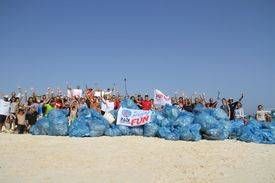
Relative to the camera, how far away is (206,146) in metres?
16.2

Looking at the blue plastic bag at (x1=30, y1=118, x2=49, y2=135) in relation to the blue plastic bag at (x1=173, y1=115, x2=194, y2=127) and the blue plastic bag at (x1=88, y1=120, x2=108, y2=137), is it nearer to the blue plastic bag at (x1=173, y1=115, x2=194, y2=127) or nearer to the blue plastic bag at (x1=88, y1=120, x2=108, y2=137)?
the blue plastic bag at (x1=88, y1=120, x2=108, y2=137)

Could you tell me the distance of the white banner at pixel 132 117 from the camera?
18953mm

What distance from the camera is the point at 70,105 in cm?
1952

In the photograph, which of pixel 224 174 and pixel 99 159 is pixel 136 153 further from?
pixel 224 174

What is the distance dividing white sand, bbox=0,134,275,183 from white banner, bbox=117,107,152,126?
1.55m

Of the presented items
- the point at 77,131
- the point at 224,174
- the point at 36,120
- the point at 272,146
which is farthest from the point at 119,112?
the point at 224,174

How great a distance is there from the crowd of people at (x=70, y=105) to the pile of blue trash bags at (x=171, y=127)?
2.00 feet

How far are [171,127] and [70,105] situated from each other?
14.8ft

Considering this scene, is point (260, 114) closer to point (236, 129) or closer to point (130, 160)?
point (236, 129)

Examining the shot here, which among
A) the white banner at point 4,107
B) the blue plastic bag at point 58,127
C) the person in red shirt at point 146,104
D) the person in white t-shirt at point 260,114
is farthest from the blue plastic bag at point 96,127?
the person in white t-shirt at point 260,114

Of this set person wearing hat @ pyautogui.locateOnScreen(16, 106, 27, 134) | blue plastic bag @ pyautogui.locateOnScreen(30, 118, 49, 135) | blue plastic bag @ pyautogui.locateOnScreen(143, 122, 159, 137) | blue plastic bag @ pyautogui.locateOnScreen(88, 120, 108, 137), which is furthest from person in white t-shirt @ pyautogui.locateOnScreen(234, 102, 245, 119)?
person wearing hat @ pyautogui.locateOnScreen(16, 106, 27, 134)

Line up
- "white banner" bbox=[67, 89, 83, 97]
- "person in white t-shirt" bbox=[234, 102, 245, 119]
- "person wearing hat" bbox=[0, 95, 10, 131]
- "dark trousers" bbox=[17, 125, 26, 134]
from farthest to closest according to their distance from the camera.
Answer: "white banner" bbox=[67, 89, 83, 97] < "person in white t-shirt" bbox=[234, 102, 245, 119] < "person wearing hat" bbox=[0, 95, 10, 131] < "dark trousers" bbox=[17, 125, 26, 134]

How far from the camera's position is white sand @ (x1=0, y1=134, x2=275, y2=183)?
35.0 feet

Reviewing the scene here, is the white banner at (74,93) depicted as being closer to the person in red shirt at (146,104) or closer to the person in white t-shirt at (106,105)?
the person in white t-shirt at (106,105)
